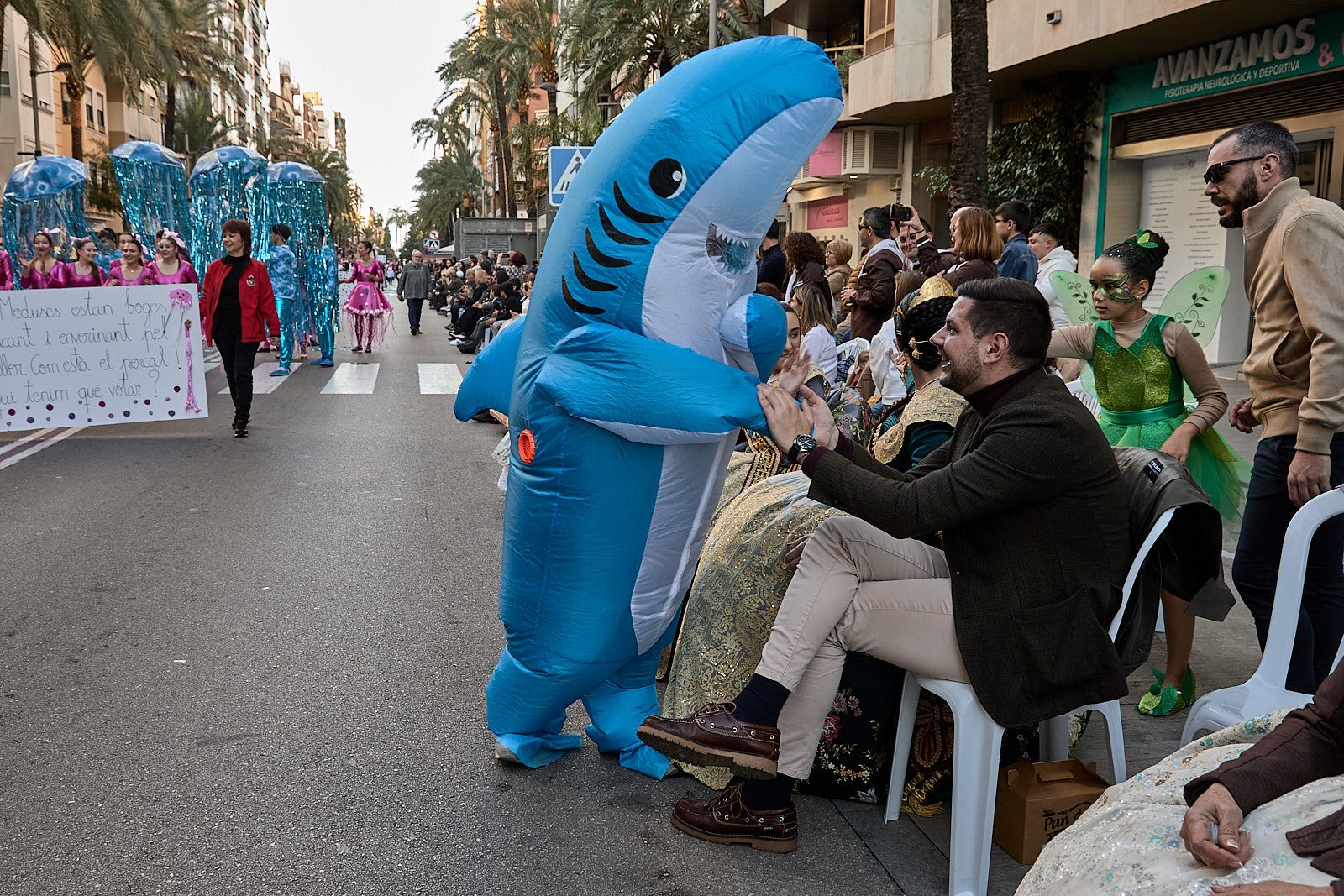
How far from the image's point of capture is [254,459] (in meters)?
9.27

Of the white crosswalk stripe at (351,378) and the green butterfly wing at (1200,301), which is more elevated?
the green butterfly wing at (1200,301)

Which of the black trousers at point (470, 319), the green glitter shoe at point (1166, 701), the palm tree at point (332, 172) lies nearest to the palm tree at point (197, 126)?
the palm tree at point (332, 172)

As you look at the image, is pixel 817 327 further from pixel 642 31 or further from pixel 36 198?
pixel 642 31

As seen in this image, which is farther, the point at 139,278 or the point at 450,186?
the point at 450,186

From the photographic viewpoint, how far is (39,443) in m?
9.87

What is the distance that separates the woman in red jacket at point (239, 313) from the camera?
1005cm

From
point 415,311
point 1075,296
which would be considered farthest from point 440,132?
point 1075,296

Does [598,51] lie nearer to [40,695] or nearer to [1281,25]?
[1281,25]

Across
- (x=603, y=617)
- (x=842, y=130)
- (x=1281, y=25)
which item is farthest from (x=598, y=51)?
(x=603, y=617)

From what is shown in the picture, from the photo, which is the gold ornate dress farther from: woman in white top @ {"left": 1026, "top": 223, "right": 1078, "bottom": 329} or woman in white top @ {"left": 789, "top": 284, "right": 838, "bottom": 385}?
woman in white top @ {"left": 1026, "top": 223, "right": 1078, "bottom": 329}

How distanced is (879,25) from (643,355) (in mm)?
19764

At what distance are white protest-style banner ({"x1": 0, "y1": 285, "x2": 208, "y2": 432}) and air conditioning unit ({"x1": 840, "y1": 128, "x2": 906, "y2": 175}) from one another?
51.7ft

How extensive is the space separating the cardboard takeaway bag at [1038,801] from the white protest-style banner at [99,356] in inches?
334

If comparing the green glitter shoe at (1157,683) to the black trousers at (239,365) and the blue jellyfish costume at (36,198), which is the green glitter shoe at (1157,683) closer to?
the black trousers at (239,365)
